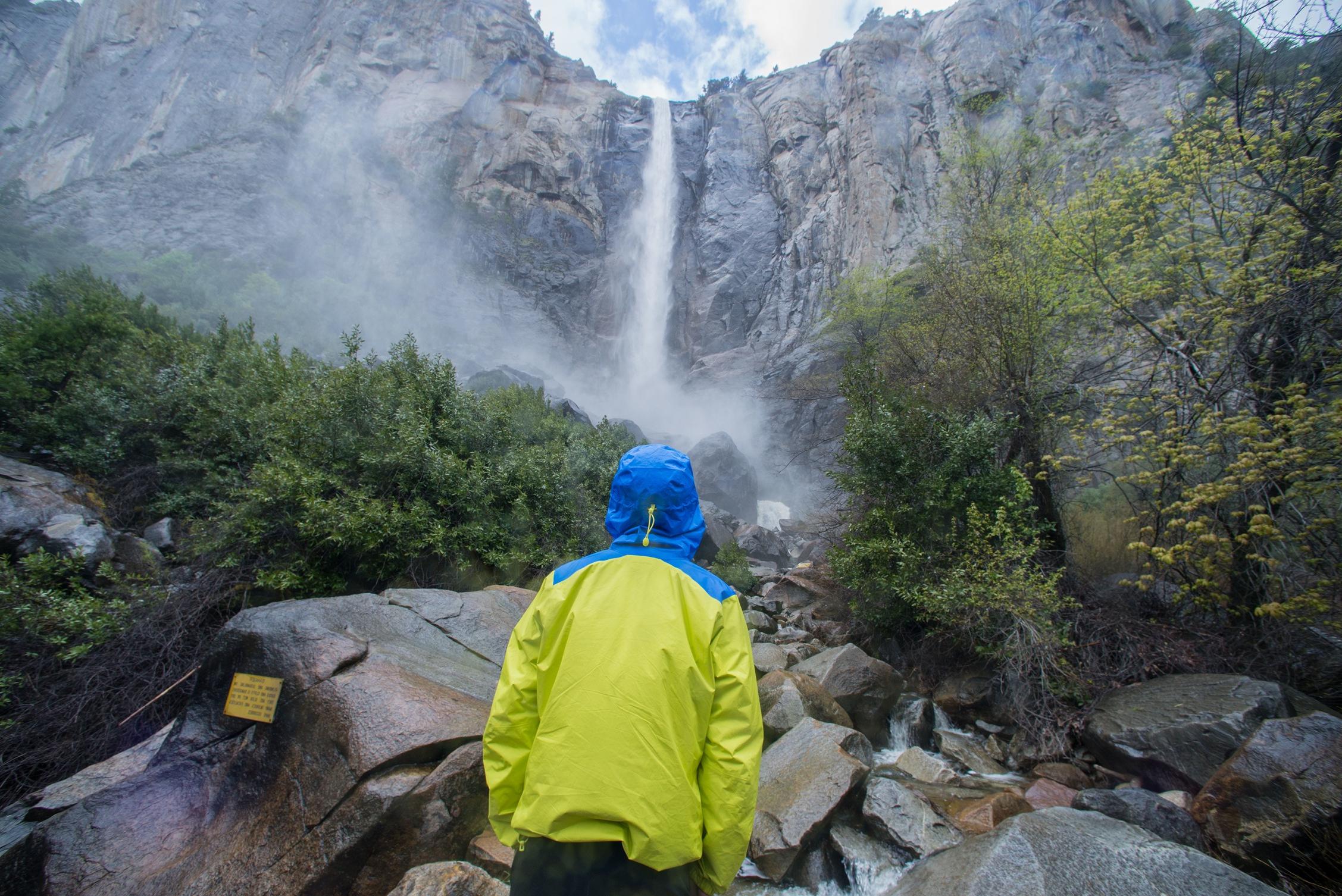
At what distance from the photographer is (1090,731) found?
524 cm

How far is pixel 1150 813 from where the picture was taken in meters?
3.76

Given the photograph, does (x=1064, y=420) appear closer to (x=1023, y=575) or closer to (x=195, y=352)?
(x=1023, y=575)

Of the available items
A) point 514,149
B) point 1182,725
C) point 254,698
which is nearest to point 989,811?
point 1182,725

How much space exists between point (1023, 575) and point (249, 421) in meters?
10.6

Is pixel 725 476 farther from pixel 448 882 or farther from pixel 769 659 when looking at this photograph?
pixel 448 882

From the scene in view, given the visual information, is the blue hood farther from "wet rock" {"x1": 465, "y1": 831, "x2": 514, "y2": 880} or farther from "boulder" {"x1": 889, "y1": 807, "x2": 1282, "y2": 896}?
"boulder" {"x1": 889, "y1": 807, "x2": 1282, "y2": 896}

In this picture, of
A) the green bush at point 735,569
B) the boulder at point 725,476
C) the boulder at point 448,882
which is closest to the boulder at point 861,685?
the boulder at point 448,882

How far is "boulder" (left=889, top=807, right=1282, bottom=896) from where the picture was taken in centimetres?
265

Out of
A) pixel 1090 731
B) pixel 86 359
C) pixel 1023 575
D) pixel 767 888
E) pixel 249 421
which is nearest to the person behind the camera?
pixel 767 888

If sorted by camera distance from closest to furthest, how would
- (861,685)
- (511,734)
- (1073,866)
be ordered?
(511,734)
(1073,866)
(861,685)

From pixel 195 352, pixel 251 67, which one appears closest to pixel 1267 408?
pixel 195 352

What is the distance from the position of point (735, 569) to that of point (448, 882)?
941 centimetres

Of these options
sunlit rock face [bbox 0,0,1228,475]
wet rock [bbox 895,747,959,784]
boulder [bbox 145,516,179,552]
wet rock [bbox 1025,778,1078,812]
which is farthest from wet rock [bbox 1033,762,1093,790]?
sunlit rock face [bbox 0,0,1228,475]

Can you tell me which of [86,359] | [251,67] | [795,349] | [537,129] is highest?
[251,67]
